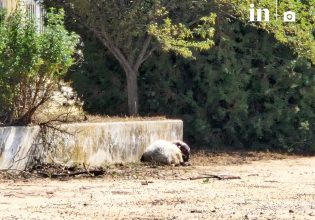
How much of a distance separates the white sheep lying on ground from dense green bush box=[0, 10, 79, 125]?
2.20 m

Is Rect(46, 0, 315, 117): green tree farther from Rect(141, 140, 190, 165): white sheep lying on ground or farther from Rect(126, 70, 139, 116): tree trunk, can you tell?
Rect(141, 140, 190, 165): white sheep lying on ground

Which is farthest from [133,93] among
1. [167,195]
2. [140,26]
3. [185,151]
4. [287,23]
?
[167,195]

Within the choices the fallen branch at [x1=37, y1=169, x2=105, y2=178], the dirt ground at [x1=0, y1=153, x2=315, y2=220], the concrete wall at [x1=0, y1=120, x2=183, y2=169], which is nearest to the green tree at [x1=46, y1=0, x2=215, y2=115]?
the concrete wall at [x1=0, y1=120, x2=183, y2=169]

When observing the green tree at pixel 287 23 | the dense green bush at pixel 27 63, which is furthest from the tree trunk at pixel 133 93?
the dense green bush at pixel 27 63

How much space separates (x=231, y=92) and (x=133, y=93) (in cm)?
184

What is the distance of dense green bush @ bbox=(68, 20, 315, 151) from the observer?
17844 millimetres

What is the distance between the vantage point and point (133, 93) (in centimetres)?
1748

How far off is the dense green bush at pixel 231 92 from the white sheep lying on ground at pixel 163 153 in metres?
2.14

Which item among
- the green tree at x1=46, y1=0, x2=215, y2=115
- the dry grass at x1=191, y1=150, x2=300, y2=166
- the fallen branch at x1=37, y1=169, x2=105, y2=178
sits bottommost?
the dry grass at x1=191, y1=150, x2=300, y2=166

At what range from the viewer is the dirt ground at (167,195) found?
9906 mm

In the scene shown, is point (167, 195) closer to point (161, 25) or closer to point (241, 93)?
point (161, 25)

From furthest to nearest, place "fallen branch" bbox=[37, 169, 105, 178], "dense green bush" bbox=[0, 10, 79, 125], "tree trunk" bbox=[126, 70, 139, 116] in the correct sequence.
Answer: "tree trunk" bbox=[126, 70, 139, 116] → "dense green bush" bbox=[0, 10, 79, 125] → "fallen branch" bbox=[37, 169, 105, 178]

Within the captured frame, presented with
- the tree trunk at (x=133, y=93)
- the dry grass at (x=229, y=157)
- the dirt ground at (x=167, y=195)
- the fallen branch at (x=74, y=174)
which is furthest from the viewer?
the tree trunk at (x=133, y=93)

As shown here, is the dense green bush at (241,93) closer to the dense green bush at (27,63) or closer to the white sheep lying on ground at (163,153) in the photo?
the white sheep lying on ground at (163,153)
